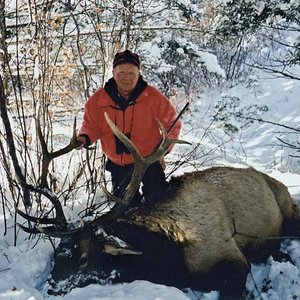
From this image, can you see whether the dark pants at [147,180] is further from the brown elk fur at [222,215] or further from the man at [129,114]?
the brown elk fur at [222,215]

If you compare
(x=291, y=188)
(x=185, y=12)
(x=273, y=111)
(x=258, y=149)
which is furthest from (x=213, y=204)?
(x=273, y=111)

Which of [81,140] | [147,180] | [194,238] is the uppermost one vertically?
[81,140]

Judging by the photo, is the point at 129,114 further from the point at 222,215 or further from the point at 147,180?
the point at 222,215

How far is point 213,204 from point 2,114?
2170mm

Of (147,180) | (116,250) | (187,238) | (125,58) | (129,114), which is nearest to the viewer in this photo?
(116,250)

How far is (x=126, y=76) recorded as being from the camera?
13.7 feet

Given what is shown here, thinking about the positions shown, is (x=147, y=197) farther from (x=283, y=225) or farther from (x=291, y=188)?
(x=291, y=188)

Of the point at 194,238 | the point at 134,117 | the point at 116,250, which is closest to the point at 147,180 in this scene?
the point at 134,117

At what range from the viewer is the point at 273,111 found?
11.7m

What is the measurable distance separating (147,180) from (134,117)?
2.03 feet

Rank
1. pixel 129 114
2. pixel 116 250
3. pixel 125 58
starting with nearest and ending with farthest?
1. pixel 116 250
2. pixel 125 58
3. pixel 129 114

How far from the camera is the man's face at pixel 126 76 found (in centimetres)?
415

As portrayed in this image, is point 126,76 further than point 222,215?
No

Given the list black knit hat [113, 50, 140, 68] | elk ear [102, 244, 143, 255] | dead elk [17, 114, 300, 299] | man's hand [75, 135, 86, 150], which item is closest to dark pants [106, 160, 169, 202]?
dead elk [17, 114, 300, 299]
